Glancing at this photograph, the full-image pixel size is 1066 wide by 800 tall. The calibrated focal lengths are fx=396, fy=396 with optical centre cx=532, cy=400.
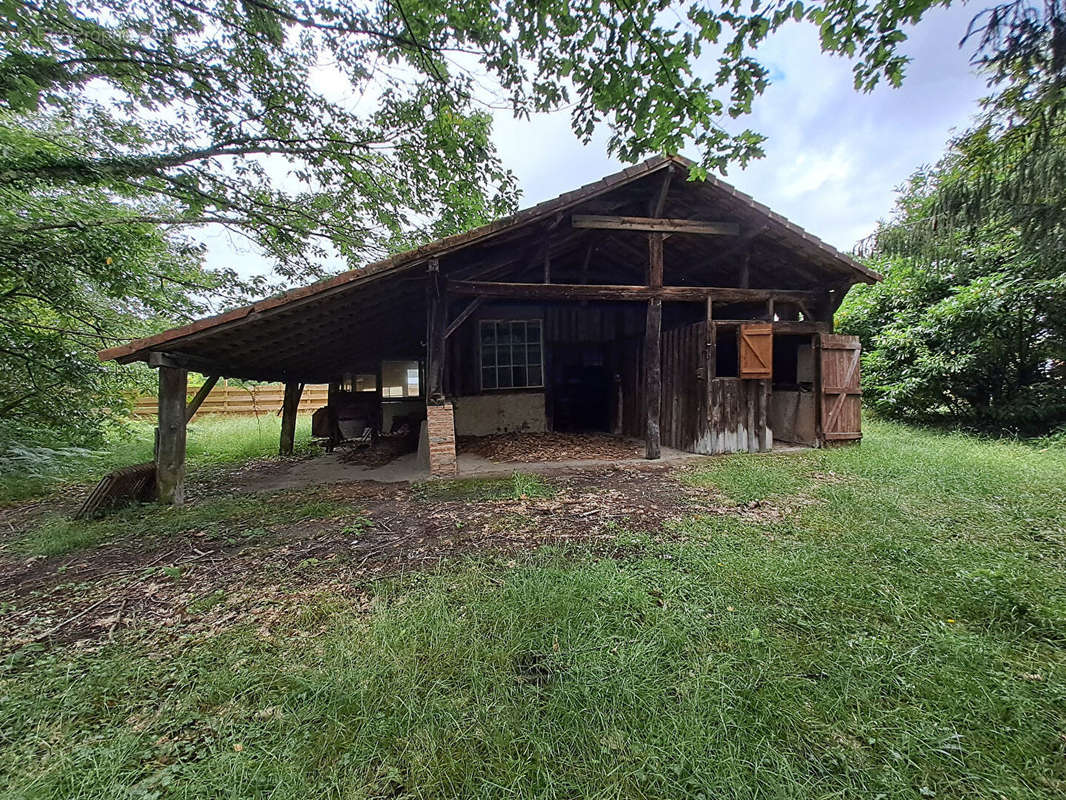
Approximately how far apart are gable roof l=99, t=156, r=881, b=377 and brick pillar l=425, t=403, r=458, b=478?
203 cm

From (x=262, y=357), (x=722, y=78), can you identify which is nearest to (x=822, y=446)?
(x=722, y=78)

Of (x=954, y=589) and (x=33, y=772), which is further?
(x=954, y=589)

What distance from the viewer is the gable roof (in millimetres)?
4480

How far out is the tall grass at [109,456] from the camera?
18.6 ft

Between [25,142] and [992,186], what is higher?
[25,142]

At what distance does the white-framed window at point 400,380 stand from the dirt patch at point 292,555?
4539 mm

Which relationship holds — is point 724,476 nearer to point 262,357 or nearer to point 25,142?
point 262,357

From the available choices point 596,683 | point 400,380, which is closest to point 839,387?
point 596,683

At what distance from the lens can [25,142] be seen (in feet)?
16.2

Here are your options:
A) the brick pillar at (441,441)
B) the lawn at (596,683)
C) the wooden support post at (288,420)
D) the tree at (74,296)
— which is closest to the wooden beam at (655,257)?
the brick pillar at (441,441)

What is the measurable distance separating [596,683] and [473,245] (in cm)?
562

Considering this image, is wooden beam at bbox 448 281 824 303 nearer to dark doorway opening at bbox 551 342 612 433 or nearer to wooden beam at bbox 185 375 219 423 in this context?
dark doorway opening at bbox 551 342 612 433

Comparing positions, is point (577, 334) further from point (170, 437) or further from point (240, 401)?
point (240, 401)

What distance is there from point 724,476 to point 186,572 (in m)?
5.77
